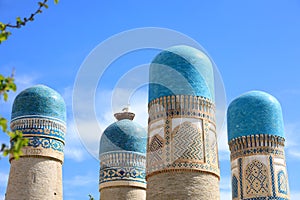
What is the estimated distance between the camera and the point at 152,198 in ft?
24.4

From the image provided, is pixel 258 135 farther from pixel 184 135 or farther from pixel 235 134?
pixel 184 135

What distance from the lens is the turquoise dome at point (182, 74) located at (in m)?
8.00

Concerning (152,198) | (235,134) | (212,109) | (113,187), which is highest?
(235,134)

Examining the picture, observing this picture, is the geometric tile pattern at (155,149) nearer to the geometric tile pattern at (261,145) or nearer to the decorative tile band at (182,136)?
the decorative tile band at (182,136)

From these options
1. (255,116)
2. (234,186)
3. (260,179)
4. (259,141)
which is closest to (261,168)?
(260,179)

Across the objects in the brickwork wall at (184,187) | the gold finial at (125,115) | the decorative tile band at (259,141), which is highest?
the gold finial at (125,115)

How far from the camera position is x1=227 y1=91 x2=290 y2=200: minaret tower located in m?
11.5

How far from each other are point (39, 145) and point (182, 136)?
4373 millimetres

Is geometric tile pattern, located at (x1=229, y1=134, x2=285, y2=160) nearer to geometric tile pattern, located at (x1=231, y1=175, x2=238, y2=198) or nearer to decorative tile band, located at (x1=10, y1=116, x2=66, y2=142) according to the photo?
geometric tile pattern, located at (x1=231, y1=175, x2=238, y2=198)

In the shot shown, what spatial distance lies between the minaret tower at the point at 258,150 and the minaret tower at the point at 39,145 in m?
4.97

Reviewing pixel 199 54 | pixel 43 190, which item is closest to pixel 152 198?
pixel 199 54

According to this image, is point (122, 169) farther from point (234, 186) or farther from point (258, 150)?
point (258, 150)

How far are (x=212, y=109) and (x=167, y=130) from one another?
3.49 feet

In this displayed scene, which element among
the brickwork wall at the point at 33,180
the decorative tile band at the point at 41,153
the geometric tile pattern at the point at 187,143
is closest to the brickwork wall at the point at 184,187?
the geometric tile pattern at the point at 187,143
